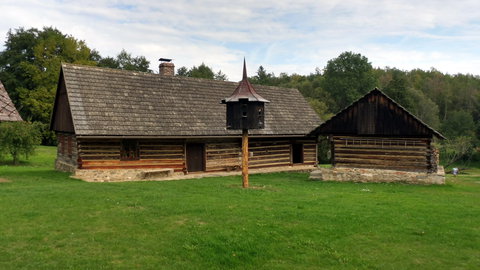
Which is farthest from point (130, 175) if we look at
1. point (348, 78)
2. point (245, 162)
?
point (348, 78)

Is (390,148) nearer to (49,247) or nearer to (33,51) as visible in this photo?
(49,247)

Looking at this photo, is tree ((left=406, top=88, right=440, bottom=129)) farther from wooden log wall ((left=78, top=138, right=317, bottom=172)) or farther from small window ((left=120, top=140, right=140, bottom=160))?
small window ((left=120, top=140, right=140, bottom=160))

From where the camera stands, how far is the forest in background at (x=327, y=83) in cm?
3962

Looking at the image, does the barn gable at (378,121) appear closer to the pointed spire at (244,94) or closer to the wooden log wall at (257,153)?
the wooden log wall at (257,153)

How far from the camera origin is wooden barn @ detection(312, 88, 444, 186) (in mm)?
17734

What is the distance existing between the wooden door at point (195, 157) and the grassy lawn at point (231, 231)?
25.6 feet

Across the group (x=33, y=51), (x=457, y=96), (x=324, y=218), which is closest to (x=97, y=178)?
(x=324, y=218)

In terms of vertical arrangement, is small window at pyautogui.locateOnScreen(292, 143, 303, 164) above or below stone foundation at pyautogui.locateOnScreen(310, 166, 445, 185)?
above

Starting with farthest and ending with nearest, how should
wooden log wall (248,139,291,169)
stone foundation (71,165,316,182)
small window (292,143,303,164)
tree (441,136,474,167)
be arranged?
1. tree (441,136,474,167)
2. small window (292,143,303,164)
3. wooden log wall (248,139,291,169)
4. stone foundation (71,165,316,182)

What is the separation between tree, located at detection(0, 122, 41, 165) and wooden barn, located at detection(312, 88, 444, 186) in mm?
18445

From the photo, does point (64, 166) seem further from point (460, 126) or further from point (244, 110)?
point (460, 126)

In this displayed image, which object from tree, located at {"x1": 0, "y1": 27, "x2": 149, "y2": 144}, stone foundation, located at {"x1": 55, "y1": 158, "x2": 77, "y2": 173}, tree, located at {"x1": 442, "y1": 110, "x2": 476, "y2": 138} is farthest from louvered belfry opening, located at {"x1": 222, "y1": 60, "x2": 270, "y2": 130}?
tree, located at {"x1": 442, "y1": 110, "x2": 476, "y2": 138}

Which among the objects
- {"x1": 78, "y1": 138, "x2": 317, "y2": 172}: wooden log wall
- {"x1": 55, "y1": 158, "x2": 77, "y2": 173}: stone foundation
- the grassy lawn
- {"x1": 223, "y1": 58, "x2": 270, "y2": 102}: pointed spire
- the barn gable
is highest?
{"x1": 223, "y1": 58, "x2": 270, "y2": 102}: pointed spire

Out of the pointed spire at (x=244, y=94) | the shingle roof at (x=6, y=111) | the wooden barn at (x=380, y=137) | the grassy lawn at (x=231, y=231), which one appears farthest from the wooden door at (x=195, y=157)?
the shingle roof at (x=6, y=111)
